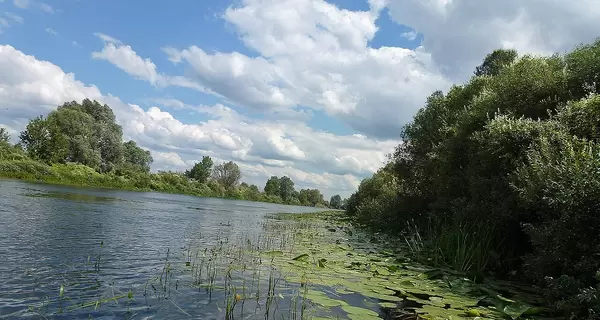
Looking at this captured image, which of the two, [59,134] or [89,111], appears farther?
[89,111]

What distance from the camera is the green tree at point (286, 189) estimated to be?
173 metres

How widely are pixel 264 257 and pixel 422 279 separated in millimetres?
5027

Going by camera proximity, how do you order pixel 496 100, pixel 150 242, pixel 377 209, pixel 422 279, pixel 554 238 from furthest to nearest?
pixel 377 209
pixel 496 100
pixel 150 242
pixel 422 279
pixel 554 238

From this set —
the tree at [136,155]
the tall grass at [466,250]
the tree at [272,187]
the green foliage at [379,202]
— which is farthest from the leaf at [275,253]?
the tree at [272,187]

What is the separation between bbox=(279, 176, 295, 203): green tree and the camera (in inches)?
6798

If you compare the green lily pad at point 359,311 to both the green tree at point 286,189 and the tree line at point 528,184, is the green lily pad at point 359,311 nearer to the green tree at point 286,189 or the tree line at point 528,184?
the tree line at point 528,184

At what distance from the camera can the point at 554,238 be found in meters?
9.20

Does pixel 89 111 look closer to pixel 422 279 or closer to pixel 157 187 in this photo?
pixel 157 187

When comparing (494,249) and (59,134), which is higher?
(59,134)

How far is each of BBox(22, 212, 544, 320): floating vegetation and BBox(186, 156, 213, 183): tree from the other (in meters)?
123

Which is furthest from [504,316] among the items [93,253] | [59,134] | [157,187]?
[157,187]

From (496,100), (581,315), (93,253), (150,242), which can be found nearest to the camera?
(581,315)

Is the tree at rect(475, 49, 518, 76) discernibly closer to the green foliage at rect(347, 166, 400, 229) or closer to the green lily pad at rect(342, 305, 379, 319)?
the green foliage at rect(347, 166, 400, 229)

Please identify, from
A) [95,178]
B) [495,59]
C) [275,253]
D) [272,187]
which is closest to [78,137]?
[95,178]
